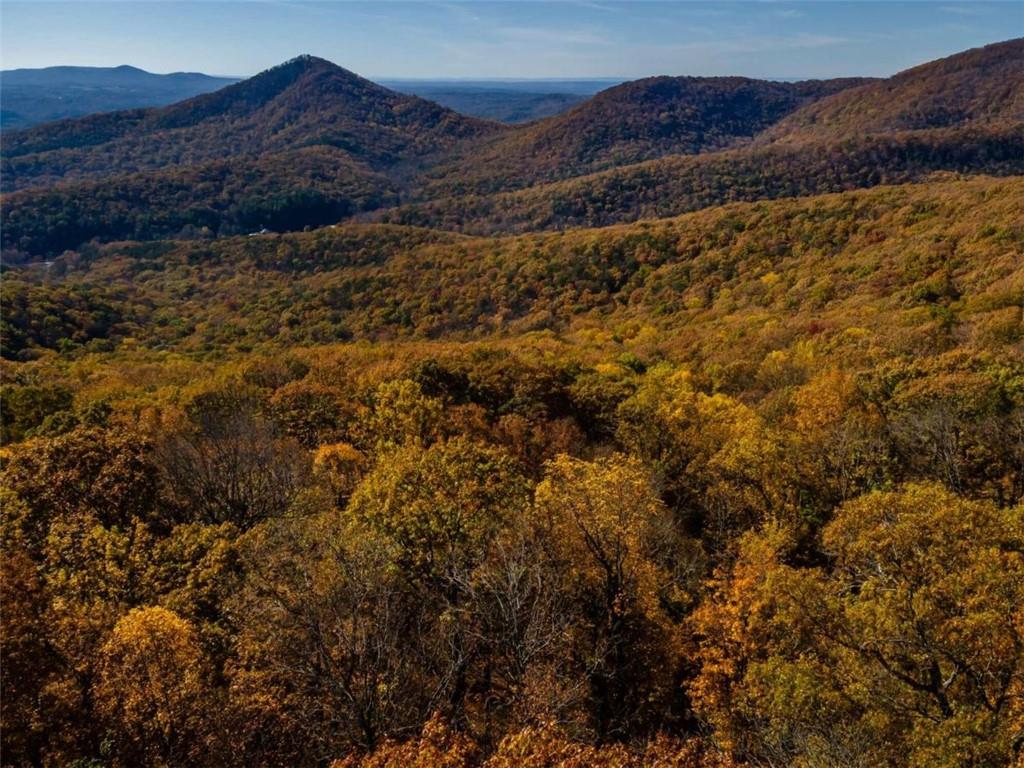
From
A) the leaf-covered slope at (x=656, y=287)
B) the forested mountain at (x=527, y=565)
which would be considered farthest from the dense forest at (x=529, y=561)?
the leaf-covered slope at (x=656, y=287)

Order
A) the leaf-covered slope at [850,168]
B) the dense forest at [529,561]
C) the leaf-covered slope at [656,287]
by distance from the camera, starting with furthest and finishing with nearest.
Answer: the leaf-covered slope at [850,168], the leaf-covered slope at [656,287], the dense forest at [529,561]

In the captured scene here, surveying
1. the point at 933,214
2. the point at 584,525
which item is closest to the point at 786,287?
the point at 933,214

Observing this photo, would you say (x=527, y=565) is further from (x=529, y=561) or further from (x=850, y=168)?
(x=850, y=168)

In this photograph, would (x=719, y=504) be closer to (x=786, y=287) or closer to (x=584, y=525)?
(x=584, y=525)

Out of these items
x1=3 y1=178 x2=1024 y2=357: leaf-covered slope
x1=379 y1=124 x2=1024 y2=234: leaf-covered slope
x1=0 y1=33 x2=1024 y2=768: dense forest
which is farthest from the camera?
x1=379 y1=124 x2=1024 y2=234: leaf-covered slope

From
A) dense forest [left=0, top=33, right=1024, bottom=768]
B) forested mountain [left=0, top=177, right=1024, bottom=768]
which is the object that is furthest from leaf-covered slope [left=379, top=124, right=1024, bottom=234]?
forested mountain [left=0, top=177, right=1024, bottom=768]

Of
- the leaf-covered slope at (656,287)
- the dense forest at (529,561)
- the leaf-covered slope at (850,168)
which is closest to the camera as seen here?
the dense forest at (529,561)

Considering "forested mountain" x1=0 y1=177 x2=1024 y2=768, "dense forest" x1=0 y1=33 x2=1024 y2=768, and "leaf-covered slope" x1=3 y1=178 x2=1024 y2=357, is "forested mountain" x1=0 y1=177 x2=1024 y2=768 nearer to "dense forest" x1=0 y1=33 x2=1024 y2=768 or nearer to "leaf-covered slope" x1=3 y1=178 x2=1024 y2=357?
"dense forest" x1=0 y1=33 x2=1024 y2=768

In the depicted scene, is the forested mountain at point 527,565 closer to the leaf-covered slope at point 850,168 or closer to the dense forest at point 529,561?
the dense forest at point 529,561
